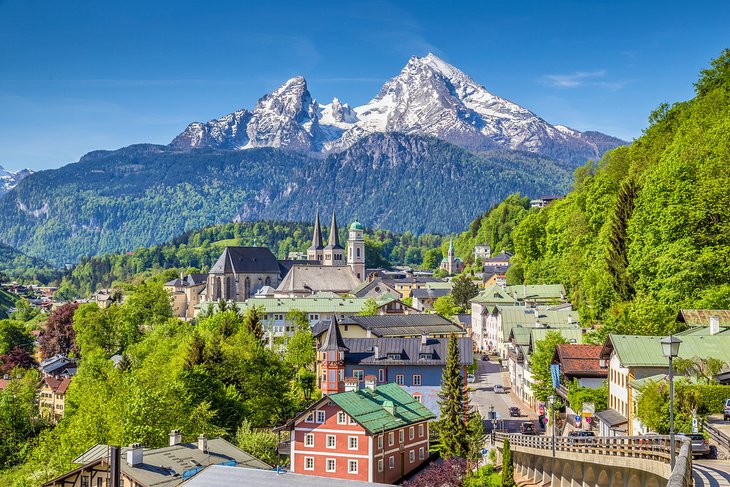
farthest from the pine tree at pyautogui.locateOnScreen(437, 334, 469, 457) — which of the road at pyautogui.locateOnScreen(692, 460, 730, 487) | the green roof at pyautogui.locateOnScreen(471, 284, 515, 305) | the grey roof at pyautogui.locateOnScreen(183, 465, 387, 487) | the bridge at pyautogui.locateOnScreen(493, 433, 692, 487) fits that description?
the green roof at pyautogui.locateOnScreen(471, 284, 515, 305)

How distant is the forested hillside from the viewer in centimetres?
5944

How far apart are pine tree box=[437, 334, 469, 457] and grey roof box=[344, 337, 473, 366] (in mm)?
17760

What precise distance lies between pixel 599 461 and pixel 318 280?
159727 millimetres

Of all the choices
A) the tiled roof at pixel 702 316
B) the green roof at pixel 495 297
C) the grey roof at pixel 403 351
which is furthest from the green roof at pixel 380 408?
the green roof at pixel 495 297

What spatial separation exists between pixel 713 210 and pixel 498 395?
101 feet

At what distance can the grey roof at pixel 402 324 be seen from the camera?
102 meters

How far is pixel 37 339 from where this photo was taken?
172625 millimetres

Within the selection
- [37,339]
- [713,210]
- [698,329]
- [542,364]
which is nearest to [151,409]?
[542,364]

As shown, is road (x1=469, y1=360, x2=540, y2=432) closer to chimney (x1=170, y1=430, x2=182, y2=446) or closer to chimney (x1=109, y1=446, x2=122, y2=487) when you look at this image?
chimney (x1=170, y1=430, x2=182, y2=446)

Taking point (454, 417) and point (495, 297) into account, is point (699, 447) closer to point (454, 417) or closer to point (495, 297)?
point (454, 417)

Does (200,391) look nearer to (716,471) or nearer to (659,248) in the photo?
(659,248)

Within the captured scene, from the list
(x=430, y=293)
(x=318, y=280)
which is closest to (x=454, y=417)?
(x=430, y=293)

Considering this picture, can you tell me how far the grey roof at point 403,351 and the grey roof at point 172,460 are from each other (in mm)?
29402

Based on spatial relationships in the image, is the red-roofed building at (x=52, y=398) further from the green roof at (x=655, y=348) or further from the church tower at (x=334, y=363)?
the green roof at (x=655, y=348)
